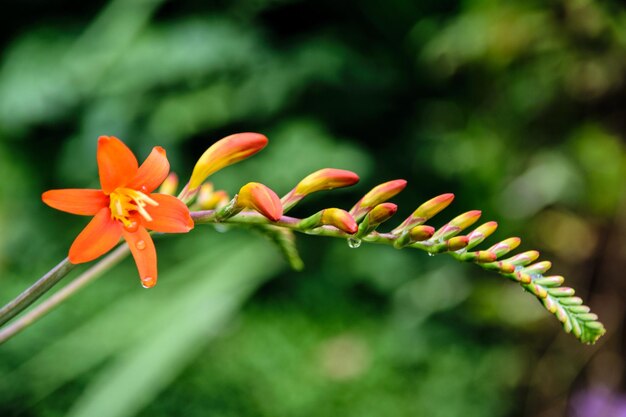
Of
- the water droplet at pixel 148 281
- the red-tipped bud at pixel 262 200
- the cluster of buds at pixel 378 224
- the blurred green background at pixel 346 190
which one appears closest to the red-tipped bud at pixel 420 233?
the cluster of buds at pixel 378 224

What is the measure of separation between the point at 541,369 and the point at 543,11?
118 cm

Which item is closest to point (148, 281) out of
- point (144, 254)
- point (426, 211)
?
point (144, 254)

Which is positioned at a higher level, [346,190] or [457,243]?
[457,243]

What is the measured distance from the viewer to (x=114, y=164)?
0.56 metres

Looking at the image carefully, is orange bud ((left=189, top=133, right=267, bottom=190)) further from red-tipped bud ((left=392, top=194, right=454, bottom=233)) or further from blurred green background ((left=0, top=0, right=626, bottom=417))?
blurred green background ((left=0, top=0, right=626, bottom=417))

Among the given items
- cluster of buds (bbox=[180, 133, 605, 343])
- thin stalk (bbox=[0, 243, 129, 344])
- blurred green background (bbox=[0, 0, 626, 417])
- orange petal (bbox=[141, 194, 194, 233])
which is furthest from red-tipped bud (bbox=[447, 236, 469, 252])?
blurred green background (bbox=[0, 0, 626, 417])

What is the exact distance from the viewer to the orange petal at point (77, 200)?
0.54 meters

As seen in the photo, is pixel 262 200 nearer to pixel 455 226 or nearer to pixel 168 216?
pixel 168 216

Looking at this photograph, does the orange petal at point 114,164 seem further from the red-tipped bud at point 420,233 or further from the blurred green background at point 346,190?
the blurred green background at point 346,190

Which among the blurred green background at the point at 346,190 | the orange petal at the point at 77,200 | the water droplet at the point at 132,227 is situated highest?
the orange petal at the point at 77,200

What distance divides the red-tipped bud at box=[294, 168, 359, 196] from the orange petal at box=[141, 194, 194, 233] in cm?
12

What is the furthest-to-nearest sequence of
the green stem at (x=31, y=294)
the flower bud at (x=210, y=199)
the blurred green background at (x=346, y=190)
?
the blurred green background at (x=346, y=190) → the flower bud at (x=210, y=199) → the green stem at (x=31, y=294)

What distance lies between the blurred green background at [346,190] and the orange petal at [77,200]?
1488mm

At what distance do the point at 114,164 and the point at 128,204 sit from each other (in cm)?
4
